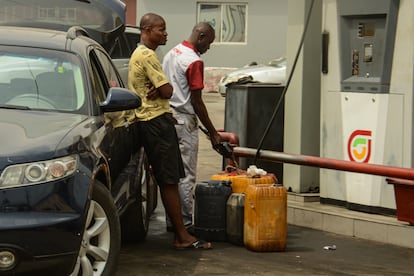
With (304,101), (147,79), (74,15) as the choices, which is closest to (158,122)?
(147,79)

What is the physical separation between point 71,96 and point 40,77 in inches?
10.2

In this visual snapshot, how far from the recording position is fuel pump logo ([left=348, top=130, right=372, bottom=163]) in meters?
8.68

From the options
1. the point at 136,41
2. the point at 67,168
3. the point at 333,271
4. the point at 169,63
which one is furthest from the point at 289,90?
the point at 136,41

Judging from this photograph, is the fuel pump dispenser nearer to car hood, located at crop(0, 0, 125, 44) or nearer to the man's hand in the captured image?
the man's hand

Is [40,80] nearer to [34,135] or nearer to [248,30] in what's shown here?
[34,135]

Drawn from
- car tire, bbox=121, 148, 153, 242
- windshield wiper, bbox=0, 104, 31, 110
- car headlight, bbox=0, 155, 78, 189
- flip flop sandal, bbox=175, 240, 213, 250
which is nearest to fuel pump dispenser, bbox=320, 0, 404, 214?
flip flop sandal, bbox=175, 240, 213, 250

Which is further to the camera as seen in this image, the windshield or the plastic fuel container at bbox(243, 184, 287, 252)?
the plastic fuel container at bbox(243, 184, 287, 252)

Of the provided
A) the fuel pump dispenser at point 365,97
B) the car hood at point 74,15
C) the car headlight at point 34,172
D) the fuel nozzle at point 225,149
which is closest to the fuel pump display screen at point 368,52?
the fuel pump dispenser at point 365,97

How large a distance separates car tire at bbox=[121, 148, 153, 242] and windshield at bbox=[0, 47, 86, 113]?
1.23 metres

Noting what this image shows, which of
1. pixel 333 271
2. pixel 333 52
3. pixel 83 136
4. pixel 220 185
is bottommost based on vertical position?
pixel 333 271

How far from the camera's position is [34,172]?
5422mm

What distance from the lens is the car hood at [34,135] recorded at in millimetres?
5453

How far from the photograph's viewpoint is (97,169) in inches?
235

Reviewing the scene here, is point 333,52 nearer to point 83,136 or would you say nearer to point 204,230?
point 204,230
